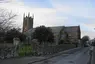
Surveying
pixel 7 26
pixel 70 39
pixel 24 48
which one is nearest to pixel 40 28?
pixel 70 39

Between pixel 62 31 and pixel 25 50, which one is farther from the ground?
pixel 62 31

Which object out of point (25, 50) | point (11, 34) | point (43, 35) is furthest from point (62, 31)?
point (25, 50)

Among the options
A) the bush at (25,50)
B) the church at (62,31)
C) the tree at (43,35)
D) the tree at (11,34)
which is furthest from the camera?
the church at (62,31)

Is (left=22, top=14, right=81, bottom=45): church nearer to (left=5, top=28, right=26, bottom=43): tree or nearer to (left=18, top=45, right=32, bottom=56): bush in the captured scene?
(left=5, top=28, right=26, bottom=43): tree

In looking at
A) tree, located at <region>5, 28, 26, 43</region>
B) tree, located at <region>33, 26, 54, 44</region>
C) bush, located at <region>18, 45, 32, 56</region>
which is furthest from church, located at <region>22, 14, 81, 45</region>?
bush, located at <region>18, 45, 32, 56</region>

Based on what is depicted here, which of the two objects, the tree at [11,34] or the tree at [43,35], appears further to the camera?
the tree at [43,35]

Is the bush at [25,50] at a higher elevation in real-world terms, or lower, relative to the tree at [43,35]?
lower

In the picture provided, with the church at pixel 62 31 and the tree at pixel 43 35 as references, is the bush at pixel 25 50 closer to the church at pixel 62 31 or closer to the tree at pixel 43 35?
the tree at pixel 43 35

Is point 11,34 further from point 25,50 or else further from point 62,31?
point 62,31

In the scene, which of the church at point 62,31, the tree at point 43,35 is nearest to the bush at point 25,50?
the tree at point 43,35

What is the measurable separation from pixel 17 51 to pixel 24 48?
214 centimetres

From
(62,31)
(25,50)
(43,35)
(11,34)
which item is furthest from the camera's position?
(62,31)

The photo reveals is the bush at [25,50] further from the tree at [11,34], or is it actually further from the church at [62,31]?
the church at [62,31]

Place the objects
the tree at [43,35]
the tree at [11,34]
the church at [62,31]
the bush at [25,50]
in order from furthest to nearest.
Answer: the church at [62,31]
the tree at [43,35]
the bush at [25,50]
the tree at [11,34]
